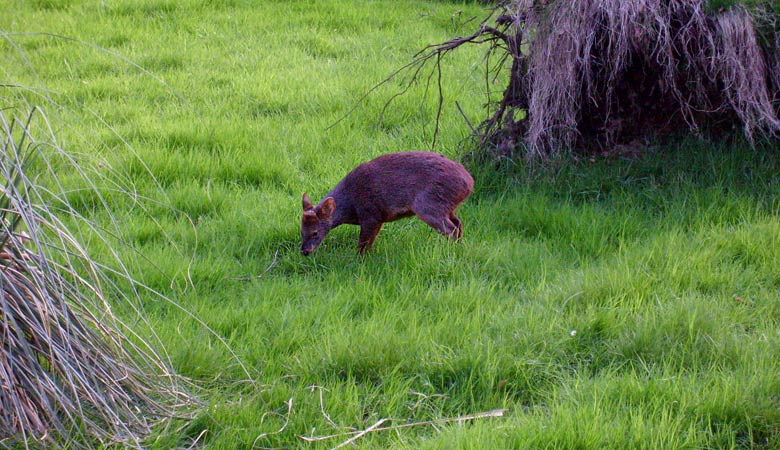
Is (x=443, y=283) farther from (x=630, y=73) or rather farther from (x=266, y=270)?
(x=630, y=73)

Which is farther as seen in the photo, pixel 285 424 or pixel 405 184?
pixel 405 184

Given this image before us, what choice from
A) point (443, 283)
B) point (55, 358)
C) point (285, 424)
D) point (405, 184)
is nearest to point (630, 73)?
point (405, 184)

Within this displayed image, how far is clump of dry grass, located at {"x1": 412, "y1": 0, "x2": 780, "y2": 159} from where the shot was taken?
5.51m

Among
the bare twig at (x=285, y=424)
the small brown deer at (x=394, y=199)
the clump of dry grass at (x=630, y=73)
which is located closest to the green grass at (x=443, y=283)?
the bare twig at (x=285, y=424)

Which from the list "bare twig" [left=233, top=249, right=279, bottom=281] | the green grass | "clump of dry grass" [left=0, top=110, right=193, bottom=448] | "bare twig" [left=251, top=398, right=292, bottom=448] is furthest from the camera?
"bare twig" [left=233, top=249, right=279, bottom=281]

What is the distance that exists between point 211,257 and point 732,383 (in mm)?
2987

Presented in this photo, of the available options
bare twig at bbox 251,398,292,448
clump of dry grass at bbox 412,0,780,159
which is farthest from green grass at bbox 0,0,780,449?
clump of dry grass at bbox 412,0,780,159

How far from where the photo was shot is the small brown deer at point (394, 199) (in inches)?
195

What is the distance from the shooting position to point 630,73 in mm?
6027

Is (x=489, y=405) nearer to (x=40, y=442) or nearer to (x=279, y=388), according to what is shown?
(x=279, y=388)

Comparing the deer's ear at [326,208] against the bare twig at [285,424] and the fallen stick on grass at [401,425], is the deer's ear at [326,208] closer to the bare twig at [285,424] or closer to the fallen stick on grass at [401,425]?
the bare twig at [285,424]

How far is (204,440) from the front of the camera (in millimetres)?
3398

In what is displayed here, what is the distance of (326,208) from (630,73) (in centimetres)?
261

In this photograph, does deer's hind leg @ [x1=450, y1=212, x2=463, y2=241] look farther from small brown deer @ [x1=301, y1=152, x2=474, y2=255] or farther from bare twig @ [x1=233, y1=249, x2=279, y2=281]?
bare twig @ [x1=233, y1=249, x2=279, y2=281]
